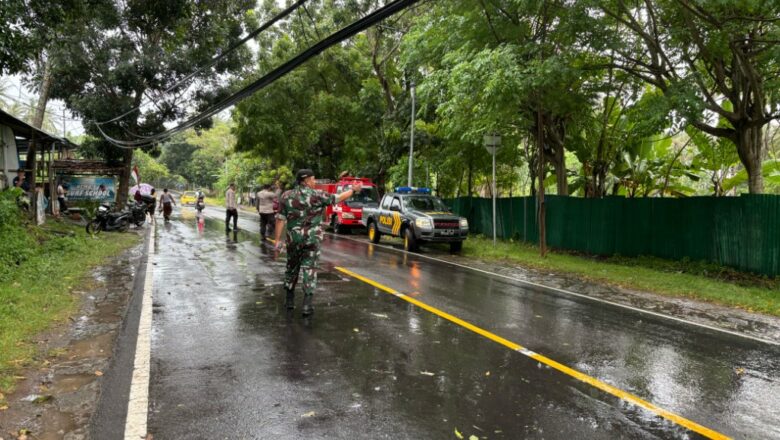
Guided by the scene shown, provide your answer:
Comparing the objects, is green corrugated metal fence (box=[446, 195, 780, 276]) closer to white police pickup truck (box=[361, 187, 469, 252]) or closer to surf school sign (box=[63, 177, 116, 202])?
white police pickup truck (box=[361, 187, 469, 252])

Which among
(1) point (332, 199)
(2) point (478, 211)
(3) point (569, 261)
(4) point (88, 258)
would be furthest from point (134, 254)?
(2) point (478, 211)

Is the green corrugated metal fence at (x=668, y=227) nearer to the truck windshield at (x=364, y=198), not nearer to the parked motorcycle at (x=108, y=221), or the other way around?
the truck windshield at (x=364, y=198)

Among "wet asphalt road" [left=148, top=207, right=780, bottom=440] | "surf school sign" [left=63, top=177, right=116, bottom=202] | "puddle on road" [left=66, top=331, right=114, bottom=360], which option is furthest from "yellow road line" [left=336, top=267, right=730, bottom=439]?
"surf school sign" [left=63, top=177, right=116, bottom=202]

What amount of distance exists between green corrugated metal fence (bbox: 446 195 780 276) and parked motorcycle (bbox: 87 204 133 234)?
1418cm

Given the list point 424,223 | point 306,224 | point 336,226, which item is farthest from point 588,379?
point 336,226

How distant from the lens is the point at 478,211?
2172 cm

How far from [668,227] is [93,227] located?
17.5 meters

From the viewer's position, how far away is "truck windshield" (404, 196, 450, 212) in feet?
54.5

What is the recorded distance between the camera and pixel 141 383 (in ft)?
14.9

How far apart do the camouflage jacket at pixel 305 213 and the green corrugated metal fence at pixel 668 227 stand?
9.72m

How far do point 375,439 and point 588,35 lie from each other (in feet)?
35.9

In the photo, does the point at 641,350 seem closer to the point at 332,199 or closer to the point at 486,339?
the point at 486,339

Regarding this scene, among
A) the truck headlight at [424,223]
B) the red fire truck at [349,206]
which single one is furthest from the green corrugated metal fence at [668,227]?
the red fire truck at [349,206]

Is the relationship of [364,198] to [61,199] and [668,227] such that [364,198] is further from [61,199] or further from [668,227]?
[61,199]
